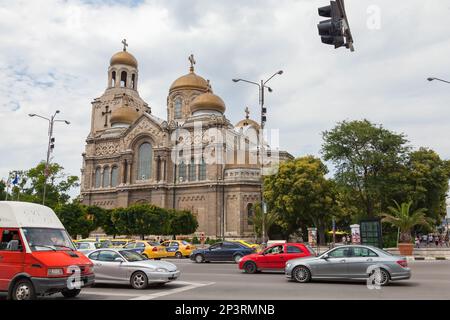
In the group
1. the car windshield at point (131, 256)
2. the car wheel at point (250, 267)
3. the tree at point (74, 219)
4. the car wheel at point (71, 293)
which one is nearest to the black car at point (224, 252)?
the car wheel at point (250, 267)

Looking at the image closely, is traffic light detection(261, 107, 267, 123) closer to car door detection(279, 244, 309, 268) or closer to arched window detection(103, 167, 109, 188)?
car door detection(279, 244, 309, 268)

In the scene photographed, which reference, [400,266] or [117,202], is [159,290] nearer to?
[400,266]

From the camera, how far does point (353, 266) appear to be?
13273 millimetres

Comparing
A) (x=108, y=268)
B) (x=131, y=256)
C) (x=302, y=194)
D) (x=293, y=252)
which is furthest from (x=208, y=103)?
(x=108, y=268)

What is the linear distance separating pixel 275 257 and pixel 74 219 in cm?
3313

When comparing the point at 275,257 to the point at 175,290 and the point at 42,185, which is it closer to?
the point at 175,290

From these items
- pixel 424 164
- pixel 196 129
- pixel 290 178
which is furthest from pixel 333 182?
pixel 196 129

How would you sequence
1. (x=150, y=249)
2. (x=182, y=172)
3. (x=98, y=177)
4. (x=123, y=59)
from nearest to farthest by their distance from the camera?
(x=150, y=249)
(x=182, y=172)
(x=98, y=177)
(x=123, y=59)

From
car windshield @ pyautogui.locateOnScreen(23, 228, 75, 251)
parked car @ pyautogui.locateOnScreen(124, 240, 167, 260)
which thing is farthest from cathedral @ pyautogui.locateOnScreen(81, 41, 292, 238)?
car windshield @ pyautogui.locateOnScreen(23, 228, 75, 251)

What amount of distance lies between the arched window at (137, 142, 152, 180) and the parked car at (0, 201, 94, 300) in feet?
149

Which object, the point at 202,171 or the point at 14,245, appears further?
the point at 202,171

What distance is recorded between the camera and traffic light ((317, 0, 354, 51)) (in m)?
8.88

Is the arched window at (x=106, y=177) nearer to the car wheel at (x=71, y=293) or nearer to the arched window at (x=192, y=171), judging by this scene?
the arched window at (x=192, y=171)

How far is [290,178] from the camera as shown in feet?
132
